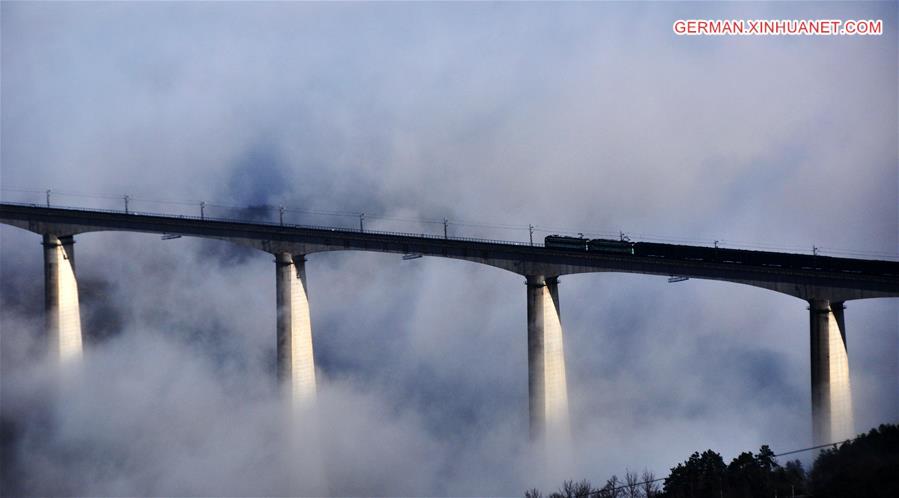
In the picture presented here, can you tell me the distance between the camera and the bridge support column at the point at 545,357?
83875 millimetres

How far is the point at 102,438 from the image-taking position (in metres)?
109

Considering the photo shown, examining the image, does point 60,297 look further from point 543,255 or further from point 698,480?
point 698,480

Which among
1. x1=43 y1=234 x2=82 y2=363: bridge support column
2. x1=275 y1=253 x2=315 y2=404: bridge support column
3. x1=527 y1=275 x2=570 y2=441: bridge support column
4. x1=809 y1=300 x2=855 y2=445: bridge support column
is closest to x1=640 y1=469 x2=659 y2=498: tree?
x1=527 y1=275 x2=570 y2=441: bridge support column

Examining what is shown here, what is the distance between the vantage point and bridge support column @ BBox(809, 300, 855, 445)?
73250 mm

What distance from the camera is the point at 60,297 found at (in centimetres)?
10788

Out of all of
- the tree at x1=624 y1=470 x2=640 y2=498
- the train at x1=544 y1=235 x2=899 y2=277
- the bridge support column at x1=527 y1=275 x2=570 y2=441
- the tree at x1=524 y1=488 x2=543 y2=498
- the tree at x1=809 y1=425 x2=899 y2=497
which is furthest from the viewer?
the bridge support column at x1=527 y1=275 x2=570 y2=441

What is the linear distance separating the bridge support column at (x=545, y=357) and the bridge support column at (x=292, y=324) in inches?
797

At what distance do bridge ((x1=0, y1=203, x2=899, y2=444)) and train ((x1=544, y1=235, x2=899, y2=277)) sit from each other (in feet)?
0.24

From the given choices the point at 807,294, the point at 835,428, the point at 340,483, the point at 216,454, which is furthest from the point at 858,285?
the point at 216,454

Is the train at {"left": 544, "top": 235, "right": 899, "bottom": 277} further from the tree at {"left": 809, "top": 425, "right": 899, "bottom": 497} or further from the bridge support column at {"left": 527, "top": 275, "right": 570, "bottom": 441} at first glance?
the tree at {"left": 809, "top": 425, "right": 899, "bottom": 497}

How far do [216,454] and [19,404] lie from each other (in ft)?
79.7

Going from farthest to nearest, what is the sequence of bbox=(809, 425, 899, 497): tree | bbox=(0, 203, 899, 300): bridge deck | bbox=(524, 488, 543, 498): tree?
bbox=(524, 488, 543, 498): tree → bbox=(0, 203, 899, 300): bridge deck → bbox=(809, 425, 899, 497): tree

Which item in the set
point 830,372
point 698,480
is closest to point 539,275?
point 698,480

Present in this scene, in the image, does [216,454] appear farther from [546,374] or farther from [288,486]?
[546,374]
